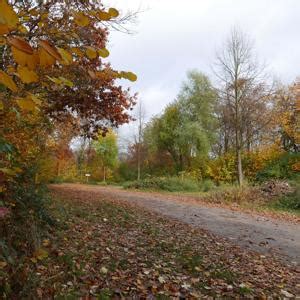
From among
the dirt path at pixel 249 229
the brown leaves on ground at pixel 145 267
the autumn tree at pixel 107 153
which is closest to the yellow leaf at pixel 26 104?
the brown leaves on ground at pixel 145 267

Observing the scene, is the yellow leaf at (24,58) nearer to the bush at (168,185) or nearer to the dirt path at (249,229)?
the dirt path at (249,229)

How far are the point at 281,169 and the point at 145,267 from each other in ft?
71.2

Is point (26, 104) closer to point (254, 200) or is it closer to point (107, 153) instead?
point (254, 200)

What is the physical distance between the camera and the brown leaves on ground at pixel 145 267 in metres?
4.03

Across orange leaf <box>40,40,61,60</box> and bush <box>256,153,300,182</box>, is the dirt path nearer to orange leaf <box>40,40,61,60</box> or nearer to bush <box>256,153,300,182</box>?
orange leaf <box>40,40,61,60</box>

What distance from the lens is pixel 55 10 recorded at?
7.07 meters

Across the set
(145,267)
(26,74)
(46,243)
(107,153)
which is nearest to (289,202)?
(145,267)

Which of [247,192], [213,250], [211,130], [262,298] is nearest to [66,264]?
[262,298]

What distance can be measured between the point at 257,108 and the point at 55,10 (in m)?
16.8

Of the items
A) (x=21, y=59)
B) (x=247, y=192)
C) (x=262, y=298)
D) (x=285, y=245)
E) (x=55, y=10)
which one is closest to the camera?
(x=21, y=59)

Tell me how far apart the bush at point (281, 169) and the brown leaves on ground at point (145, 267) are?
17.4 metres

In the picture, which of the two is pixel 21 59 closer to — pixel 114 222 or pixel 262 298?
pixel 262 298

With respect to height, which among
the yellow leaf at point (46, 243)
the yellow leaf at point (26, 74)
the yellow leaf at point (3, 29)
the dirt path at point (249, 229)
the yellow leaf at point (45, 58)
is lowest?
the dirt path at point (249, 229)

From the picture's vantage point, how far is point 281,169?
24.5 metres
